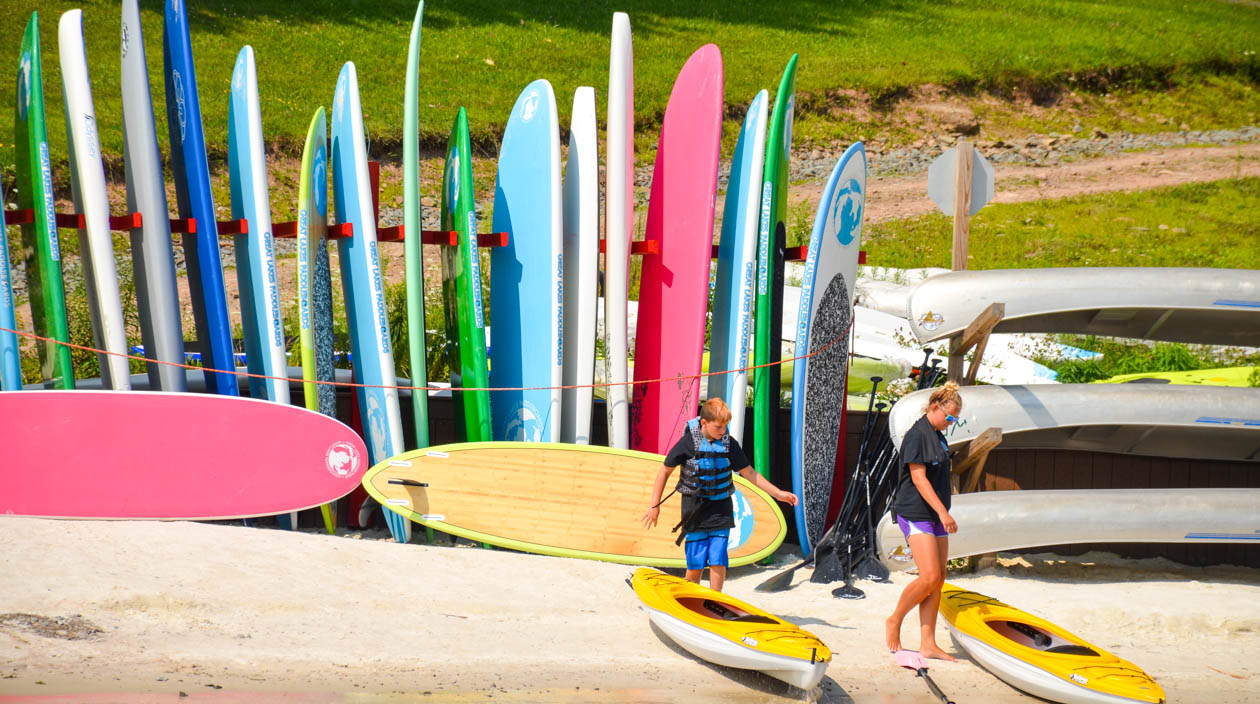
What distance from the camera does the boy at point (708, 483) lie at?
173 inches

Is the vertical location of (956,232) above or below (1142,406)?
above

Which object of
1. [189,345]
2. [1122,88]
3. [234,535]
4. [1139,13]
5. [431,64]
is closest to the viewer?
[234,535]

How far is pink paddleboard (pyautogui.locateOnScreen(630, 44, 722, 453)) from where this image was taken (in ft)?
19.6

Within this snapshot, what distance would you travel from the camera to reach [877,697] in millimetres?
3857

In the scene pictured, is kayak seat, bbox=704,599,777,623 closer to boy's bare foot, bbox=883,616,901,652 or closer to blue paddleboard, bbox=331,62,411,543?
boy's bare foot, bbox=883,616,901,652

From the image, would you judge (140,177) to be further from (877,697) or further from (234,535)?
(877,697)

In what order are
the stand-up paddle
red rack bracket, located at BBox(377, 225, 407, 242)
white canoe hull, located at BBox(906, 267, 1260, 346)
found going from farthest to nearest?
red rack bracket, located at BBox(377, 225, 407, 242) → white canoe hull, located at BBox(906, 267, 1260, 346) → the stand-up paddle

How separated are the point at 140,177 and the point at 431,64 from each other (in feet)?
42.0

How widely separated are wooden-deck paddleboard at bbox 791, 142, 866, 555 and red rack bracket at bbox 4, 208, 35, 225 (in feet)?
13.4

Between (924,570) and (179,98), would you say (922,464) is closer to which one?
(924,570)

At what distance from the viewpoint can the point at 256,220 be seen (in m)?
5.72

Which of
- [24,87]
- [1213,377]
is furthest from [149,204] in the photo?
[1213,377]

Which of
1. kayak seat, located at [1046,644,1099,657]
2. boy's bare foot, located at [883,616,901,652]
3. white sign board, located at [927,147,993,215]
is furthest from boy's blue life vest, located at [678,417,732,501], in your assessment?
white sign board, located at [927,147,993,215]

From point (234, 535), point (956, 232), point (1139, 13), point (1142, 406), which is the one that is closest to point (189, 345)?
point (234, 535)
